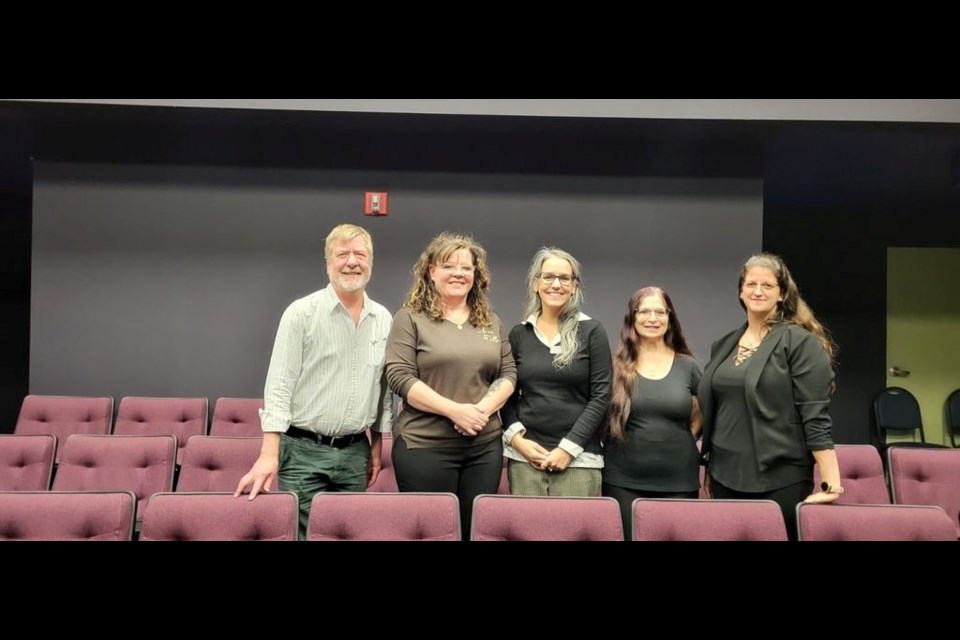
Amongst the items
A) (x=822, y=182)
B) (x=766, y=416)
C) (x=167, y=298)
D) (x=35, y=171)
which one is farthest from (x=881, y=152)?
(x=35, y=171)

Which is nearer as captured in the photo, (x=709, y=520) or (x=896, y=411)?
(x=709, y=520)

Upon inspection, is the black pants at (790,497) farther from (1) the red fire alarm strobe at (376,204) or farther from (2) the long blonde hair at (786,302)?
(1) the red fire alarm strobe at (376,204)

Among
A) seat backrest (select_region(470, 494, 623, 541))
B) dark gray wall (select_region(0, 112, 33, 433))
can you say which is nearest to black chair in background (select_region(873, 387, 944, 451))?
seat backrest (select_region(470, 494, 623, 541))

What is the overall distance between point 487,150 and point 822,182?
3024 millimetres

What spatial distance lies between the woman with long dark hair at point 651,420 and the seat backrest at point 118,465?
201 centimetres

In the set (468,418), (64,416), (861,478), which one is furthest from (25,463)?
(861,478)

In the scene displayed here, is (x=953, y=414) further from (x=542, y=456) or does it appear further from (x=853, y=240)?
(x=542, y=456)

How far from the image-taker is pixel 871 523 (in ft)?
5.79

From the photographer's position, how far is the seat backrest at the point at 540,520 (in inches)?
69.7

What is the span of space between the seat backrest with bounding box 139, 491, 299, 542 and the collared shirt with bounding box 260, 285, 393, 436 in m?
0.24

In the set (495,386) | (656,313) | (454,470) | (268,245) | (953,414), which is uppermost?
(268,245)

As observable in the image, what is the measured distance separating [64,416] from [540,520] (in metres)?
3.33

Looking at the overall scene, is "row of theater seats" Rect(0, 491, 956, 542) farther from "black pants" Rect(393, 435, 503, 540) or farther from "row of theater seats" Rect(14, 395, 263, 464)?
"row of theater seats" Rect(14, 395, 263, 464)

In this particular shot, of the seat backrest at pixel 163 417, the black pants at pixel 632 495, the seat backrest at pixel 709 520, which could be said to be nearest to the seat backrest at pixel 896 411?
the black pants at pixel 632 495
